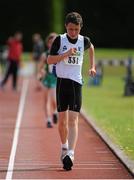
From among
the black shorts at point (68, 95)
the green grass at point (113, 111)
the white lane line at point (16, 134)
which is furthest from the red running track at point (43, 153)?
the black shorts at point (68, 95)

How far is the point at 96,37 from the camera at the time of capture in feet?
218

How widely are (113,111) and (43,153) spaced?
7.23m

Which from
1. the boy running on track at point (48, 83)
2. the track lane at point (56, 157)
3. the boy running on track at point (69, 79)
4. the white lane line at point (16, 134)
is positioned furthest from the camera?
the boy running on track at point (48, 83)

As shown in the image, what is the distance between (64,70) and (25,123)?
6428 millimetres

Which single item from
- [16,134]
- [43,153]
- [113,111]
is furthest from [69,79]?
[113,111]

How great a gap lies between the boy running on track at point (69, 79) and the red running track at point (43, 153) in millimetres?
393

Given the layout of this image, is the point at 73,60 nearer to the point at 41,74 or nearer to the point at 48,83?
the point at 41,74

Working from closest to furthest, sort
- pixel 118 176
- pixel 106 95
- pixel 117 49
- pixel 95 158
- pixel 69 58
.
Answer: pixel 118 176, pixel 69 58, pixel 95 158, pixel 106 95, pixel 117 49

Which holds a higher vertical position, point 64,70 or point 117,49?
point 64,70

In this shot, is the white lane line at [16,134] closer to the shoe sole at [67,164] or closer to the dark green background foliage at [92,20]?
the shoe sole at [67,164]

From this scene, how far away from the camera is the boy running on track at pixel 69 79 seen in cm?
1045

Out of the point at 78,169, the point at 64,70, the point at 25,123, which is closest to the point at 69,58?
the point at 64,70

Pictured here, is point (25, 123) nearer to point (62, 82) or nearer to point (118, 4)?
point (62, 82)

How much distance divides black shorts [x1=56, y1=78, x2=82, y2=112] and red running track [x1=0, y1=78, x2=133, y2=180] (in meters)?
0.86
